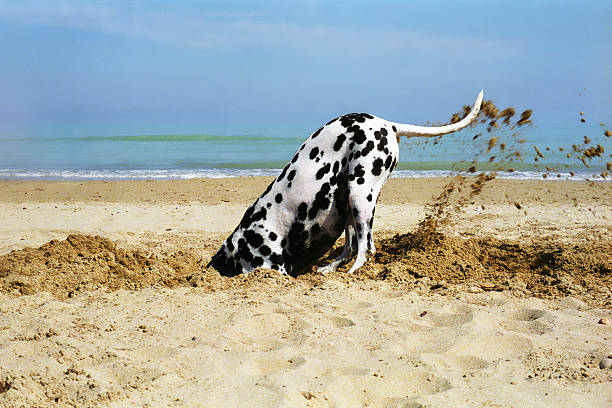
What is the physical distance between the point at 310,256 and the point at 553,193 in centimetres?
945

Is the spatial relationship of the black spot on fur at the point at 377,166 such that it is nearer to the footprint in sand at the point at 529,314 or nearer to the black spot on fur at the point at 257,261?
the black spot on fur at the point at 257,261

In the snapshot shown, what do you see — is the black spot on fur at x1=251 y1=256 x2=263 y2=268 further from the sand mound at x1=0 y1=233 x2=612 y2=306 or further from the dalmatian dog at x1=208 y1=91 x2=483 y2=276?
the sand mound at x1=0 y1=233 x2=612 y2=306

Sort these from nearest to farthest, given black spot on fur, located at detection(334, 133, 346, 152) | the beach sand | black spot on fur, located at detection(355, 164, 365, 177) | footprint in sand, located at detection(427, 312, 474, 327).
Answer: the beach sand → footprint in sand, located at detection(427, 312, 474, 327) → black spot on fur, located at detection(355, 164, 365, 177) → black spot on fur, located at detection(334, 133, 346, 152)

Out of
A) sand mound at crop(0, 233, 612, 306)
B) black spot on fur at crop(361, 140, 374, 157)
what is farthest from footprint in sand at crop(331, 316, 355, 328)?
black spot on fur at crop(361, 140, 374, 157)

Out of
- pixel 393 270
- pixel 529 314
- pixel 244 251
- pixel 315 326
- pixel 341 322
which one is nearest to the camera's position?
pixel 315 326

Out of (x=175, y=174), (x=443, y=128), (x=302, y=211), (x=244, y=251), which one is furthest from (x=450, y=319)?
(x=175, y=174)

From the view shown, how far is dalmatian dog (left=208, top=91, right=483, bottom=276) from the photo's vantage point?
233 inches

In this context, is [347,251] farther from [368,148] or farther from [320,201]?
[368,148]

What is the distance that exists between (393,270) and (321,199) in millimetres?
1056

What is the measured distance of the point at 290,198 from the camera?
5965 mm

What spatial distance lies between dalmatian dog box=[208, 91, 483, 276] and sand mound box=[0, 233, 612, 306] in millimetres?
259

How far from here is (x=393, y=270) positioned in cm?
599

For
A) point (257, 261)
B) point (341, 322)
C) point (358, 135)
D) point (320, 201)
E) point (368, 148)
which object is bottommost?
point (341, 322)

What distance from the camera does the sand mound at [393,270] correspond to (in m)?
5.67
